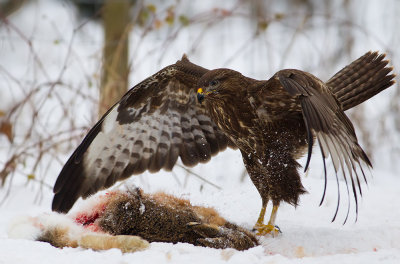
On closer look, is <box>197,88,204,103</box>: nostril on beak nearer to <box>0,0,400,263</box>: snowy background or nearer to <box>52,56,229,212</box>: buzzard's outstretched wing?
<box>52,56,229,212</box>: buzzard's outstretched wing

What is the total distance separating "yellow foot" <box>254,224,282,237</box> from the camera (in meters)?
3.46

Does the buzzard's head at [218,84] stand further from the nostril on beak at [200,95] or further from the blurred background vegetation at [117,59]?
the blurred background vegetation at [117,59]

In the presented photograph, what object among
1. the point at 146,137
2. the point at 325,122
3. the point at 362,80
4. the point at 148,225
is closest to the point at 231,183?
the point at 146,137

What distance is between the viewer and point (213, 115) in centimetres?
378

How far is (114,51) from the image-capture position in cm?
720

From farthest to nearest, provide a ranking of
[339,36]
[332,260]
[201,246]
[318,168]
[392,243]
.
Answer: [339,36]
[318,168]
[392,243]
[201,246]
[332,260]

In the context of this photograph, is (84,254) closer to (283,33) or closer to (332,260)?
(332,260)

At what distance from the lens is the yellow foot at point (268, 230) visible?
346 cm

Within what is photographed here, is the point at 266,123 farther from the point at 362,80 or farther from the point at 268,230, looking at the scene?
the point at 362,80

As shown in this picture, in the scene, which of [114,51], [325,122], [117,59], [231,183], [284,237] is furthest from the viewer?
[114,51]

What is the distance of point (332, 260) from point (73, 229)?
137 cm

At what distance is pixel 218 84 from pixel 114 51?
385 centimetres

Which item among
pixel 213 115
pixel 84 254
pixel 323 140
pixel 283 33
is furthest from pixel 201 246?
pixel 283 33

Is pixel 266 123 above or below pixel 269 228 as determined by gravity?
above
